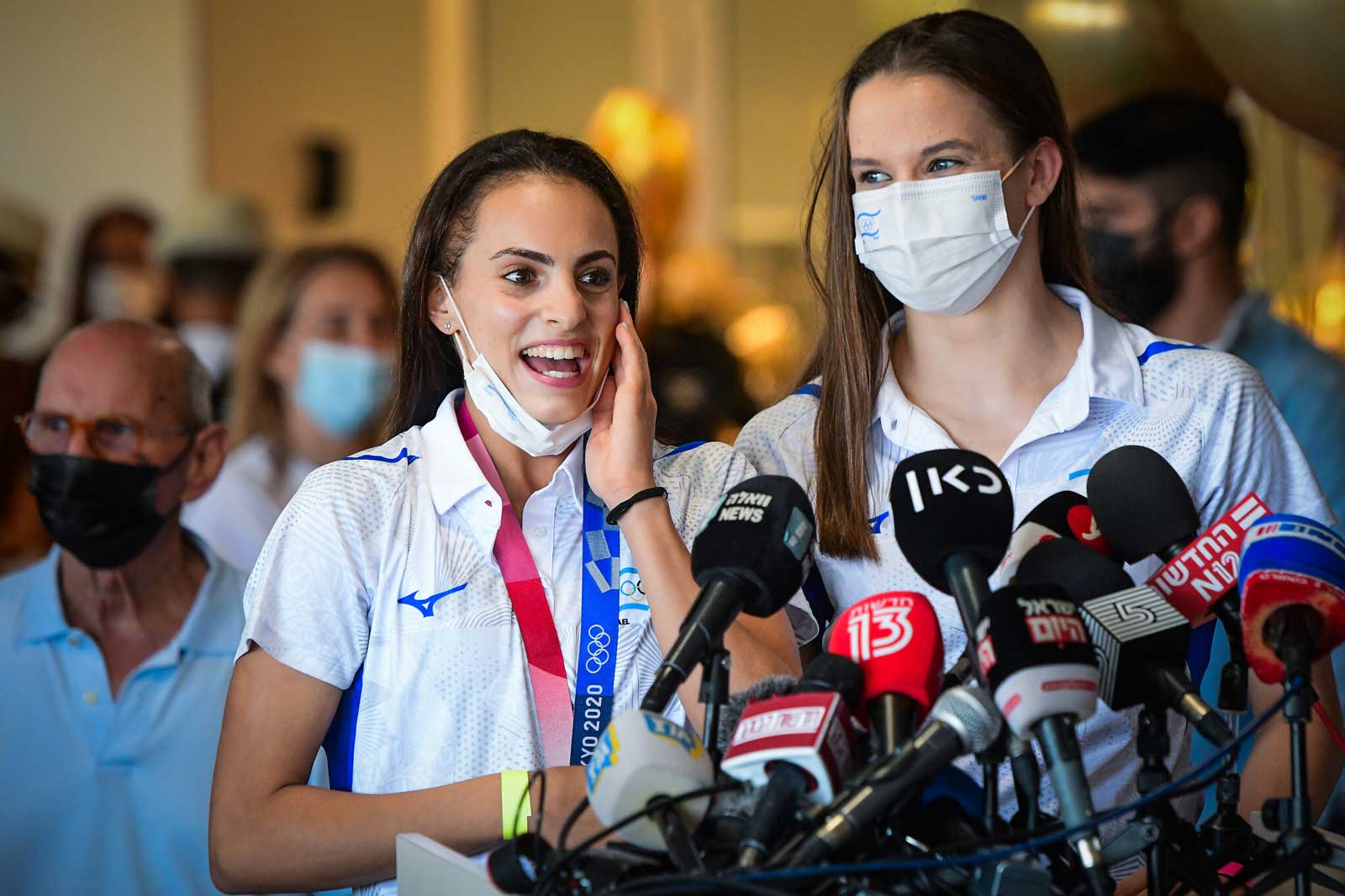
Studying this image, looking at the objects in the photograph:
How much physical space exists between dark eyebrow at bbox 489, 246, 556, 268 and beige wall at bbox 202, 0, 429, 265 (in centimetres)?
769

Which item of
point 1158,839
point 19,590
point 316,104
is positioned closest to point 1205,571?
point 1158,839

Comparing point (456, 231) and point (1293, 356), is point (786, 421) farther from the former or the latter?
point (1293, 356)

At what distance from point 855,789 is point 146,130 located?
888cm

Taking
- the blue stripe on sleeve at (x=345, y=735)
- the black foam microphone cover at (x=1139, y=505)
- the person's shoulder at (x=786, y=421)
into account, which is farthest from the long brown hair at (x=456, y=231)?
the black foam microphone cover at (x=1139, y=505)

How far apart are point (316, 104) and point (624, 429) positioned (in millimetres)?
8496

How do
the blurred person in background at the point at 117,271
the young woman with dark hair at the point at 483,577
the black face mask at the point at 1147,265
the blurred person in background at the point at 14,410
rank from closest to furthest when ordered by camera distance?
1. the young woman with dark hair at the point at 483,577
2. the black face mask at the point at 1147,265
3. the blurred person in background at the point at 14,410
4. the blurred person in background at the point at 117,271

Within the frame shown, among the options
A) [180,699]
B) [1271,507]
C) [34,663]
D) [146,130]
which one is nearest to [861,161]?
[1271,507]

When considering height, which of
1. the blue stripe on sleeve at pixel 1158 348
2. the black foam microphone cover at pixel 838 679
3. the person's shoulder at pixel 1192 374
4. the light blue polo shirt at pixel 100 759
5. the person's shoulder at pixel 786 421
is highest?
the blue stripe on sleeve at pixel 1158 348

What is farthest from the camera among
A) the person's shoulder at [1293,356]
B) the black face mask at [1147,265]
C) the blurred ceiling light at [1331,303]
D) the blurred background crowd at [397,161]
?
the blurred ceiling light at [1331,303]

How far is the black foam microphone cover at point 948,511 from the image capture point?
1.59m

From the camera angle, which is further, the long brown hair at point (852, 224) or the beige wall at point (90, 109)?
the beige wall at point (90, 109)

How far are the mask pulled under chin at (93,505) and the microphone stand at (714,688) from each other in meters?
1.68

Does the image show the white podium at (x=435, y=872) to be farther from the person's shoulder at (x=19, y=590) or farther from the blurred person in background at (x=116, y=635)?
the person's shoulder at (x=19, y=590)

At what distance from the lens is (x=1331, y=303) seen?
5.05 metres
